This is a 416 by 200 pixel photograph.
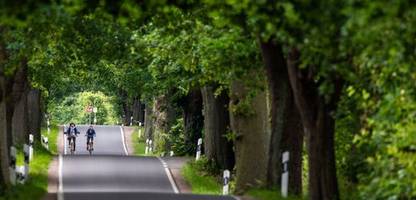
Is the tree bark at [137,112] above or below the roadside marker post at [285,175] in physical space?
above

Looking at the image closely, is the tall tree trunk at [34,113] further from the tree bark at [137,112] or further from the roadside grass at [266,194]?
the tree bark at [137,112]

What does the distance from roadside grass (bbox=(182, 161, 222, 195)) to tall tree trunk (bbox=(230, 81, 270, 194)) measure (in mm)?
3369

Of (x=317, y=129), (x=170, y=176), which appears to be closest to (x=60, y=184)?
(x=170, y=176)

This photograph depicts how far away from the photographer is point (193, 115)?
4394 cm

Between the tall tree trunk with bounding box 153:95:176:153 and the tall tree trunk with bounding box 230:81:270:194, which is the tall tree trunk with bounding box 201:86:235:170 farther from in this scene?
the tall tree trunk with bounding box 153:95:176:153

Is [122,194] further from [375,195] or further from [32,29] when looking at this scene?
[375,195]

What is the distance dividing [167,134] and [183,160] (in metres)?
7.70

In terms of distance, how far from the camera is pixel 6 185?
20.2 metres

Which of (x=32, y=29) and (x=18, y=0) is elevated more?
(x=32, y=29)

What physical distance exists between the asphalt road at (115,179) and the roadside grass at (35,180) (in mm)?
533

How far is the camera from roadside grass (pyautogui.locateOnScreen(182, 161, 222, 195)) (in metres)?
28.8

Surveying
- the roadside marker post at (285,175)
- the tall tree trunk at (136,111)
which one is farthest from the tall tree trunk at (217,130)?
the tall tree trunk at (136,111)

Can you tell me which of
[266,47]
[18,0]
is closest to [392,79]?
[18,0]

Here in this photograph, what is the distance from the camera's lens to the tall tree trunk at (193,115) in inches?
1711
